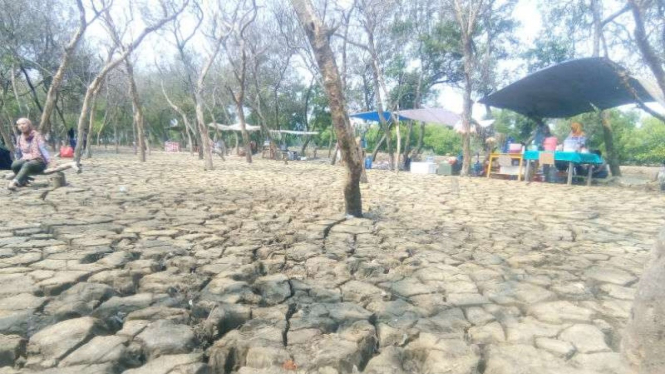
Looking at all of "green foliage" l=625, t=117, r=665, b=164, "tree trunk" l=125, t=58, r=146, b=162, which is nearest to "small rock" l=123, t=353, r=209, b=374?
"tree trunk" l=125, t=58, r=146, b=162

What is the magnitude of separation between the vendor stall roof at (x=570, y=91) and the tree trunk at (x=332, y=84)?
215 inches

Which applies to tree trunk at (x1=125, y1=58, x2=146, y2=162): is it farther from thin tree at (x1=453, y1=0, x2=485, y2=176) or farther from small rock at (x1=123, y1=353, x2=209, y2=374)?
small rock at (x1=123, y1=353, x2=209, y2=374)

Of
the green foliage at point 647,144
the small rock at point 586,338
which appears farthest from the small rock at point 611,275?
the green foliage at point 647,144

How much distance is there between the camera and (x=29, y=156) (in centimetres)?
721

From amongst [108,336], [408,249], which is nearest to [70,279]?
[108,336]

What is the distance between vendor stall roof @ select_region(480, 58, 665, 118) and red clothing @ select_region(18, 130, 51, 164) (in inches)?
409

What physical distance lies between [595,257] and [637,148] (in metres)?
24.3

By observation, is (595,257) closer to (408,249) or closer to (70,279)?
(408,249)

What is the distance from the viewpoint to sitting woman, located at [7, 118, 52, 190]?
23.2 feet

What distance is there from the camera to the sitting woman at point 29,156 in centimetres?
707

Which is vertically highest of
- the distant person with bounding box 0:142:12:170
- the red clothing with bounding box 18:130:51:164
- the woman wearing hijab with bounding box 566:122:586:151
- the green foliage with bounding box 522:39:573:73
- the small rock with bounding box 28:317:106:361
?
the green foliage with bounding box 522:39:573:73

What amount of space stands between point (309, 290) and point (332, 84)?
2762 millimetres

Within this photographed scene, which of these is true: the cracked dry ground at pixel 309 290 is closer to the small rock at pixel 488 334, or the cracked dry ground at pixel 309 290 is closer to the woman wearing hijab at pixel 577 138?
the small rock at pixel 488 334

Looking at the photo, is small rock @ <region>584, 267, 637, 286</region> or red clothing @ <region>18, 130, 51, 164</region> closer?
small rock @ <region>584, 267, 637, 286</region>
